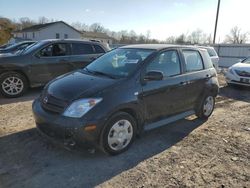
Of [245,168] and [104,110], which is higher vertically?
[104,110]

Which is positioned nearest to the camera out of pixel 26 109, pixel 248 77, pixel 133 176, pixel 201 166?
pixel 133 176

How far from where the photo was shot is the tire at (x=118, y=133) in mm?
3850

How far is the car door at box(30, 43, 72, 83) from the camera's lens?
7.70 metres

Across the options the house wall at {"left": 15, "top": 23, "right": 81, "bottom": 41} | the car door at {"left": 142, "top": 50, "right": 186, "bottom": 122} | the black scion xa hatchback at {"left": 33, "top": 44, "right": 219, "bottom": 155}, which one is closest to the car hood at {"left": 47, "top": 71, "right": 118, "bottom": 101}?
the black scion xa hatchback at {"left": 33, "top": 44, "right": 219, "bottom": 155}

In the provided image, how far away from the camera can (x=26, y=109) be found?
634cm

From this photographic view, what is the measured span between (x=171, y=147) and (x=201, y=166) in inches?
28.5

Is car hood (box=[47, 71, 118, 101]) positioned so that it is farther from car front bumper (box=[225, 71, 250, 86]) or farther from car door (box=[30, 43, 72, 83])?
car front bumper (box=[225, 71, 250, 86])

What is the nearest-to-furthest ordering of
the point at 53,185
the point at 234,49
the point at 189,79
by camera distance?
the point at 53,185
the point at 189,79
the point at 234,49

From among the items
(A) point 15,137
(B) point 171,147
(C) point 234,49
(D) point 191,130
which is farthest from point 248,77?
(C) point 234,49

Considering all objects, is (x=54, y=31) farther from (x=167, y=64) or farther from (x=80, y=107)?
(x=80, y=107)

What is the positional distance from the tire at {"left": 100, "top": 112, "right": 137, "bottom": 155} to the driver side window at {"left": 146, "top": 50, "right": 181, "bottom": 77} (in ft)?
3.18

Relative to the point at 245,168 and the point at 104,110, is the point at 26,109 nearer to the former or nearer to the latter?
the point at 104,110

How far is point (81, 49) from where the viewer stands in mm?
8641

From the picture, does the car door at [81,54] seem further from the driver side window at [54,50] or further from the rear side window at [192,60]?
the rear side window at [192,60]
